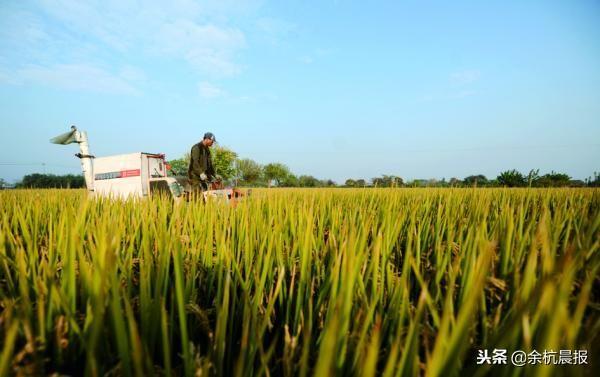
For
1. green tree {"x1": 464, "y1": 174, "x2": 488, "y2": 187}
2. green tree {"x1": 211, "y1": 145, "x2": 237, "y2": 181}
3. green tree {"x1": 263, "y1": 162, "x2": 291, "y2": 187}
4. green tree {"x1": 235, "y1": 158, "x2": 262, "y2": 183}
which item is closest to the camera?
green tree {"x1": 464, "y1": 174, "x2": 488, "y2": 187}

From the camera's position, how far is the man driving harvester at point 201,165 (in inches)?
204

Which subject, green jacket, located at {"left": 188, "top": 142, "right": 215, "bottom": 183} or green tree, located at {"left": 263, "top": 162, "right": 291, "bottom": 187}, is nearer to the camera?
green jacket, located at {"left": 188, "top": 142, "right": 215, "bottom": 183}

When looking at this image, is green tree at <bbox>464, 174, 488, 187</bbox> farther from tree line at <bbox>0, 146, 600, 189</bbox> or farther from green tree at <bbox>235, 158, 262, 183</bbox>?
green tree at <bbox>235, 158, 262, 183</bbox>

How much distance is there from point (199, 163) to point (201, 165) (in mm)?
132

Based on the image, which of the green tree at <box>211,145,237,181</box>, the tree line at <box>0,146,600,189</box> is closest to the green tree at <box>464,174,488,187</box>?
the tree line at <box>0,146,600,189</box>

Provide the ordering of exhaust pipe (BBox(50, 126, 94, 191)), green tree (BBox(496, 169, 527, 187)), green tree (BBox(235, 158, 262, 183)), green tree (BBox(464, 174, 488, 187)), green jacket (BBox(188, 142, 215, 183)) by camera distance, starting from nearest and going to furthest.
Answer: green tree (BBox(464, 174, 488, 187))
green jacket (BBox(188, 142, 215, 183))
exhaust pipe (BBox(50, 126, 94, 191))
green tree (BBox(496, 169, 527, 187))
green tree (BBox(235, 158, 262, 183))

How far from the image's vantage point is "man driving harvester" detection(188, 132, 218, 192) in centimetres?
519

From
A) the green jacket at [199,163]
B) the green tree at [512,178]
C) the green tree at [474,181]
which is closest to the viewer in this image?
the green tree at [474,181]

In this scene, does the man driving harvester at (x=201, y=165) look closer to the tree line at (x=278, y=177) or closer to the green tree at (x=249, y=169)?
the tree line at (x=278, y=177)

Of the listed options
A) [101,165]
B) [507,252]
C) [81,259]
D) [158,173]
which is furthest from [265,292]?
[101,165]

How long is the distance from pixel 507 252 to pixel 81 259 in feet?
4.61

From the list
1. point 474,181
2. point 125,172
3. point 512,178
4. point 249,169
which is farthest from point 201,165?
point 249,169

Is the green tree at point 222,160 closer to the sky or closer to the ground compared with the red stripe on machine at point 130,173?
closer to the sky

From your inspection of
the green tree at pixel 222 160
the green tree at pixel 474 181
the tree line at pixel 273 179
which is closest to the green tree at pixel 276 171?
the tree line at pixel 273 179
